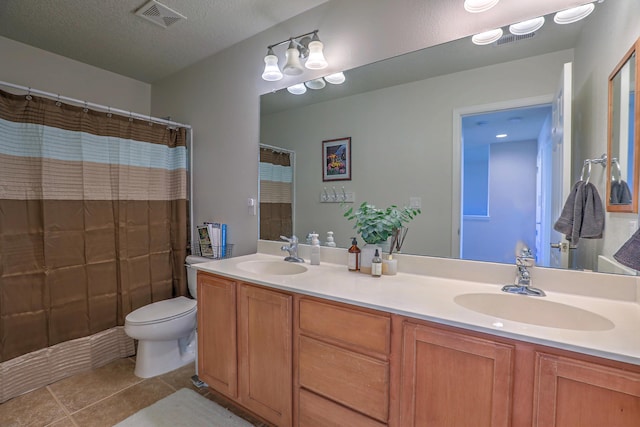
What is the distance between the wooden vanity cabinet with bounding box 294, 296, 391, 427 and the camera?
3.62ft

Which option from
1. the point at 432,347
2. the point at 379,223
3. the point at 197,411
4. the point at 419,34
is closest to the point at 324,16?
the point at 419,34

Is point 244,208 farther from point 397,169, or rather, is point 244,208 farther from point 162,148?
point 397,169

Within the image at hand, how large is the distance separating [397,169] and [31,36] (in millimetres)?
2739

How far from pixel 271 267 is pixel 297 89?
119cm

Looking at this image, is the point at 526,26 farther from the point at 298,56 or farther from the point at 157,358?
the point at 157,358

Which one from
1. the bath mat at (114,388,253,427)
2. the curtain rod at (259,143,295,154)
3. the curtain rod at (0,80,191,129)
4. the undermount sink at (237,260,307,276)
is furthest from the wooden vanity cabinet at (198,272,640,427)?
the curtain rod at (0,80,191,129)

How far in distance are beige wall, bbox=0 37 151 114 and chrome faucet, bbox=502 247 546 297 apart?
3.35m

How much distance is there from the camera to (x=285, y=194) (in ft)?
7.01

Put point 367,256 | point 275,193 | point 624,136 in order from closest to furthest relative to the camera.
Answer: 1. point 624,136
2. point 367,256
3. point 275,193

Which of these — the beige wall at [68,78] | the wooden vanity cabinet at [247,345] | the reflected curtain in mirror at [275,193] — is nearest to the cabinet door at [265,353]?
the wooden vanity cabinet at [247,345]

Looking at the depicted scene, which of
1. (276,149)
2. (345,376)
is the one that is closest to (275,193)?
(276,149)

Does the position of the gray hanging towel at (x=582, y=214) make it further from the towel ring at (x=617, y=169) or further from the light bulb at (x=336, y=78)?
the light bulb at (x=336, y=78)

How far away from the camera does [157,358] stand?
2082mm

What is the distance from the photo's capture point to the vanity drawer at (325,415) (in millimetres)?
1160
